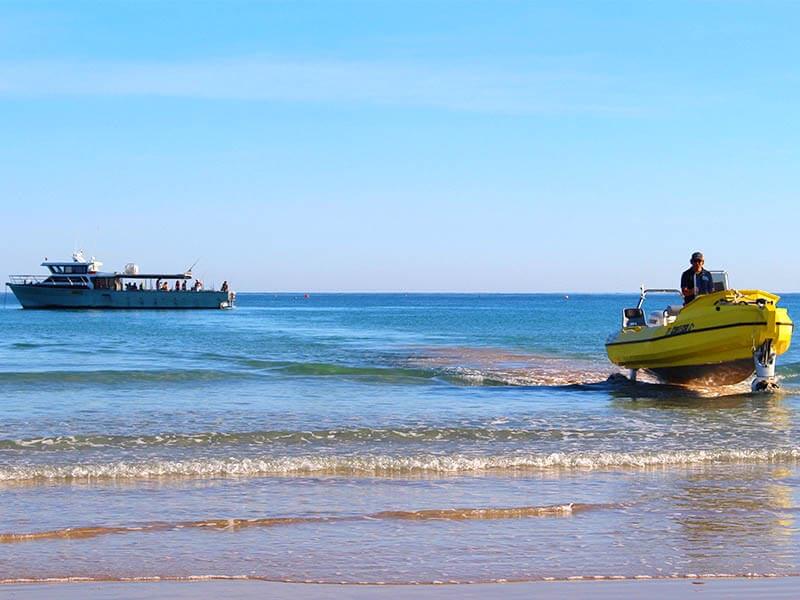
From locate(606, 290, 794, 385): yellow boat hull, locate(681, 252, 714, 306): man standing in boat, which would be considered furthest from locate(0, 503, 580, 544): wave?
locate(681, 252, 714, 306): man standing in boat

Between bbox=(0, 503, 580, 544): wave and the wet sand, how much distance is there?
4.50ft

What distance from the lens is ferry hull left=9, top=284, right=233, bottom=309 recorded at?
78.0 metres

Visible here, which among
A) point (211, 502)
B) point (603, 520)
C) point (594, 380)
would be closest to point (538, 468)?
point (603, 520)

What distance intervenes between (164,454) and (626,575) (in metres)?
6.32

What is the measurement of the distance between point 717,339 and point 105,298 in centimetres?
6606

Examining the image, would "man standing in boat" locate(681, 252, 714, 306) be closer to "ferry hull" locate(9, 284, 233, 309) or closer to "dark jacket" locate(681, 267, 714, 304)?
"dark jacket" locate(681, 267, 714, 304)

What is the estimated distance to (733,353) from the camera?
18.3 meters

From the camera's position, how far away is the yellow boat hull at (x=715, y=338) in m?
17.7

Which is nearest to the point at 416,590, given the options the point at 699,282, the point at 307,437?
the point at 307,437

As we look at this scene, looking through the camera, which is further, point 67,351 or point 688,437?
point 67,351

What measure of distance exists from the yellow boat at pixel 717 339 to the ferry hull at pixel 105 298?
209ft

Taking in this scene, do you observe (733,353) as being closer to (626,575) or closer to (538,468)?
(538,468)

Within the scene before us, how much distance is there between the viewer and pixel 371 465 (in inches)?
429

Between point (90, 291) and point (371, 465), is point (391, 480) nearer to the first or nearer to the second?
point (371, 465)
